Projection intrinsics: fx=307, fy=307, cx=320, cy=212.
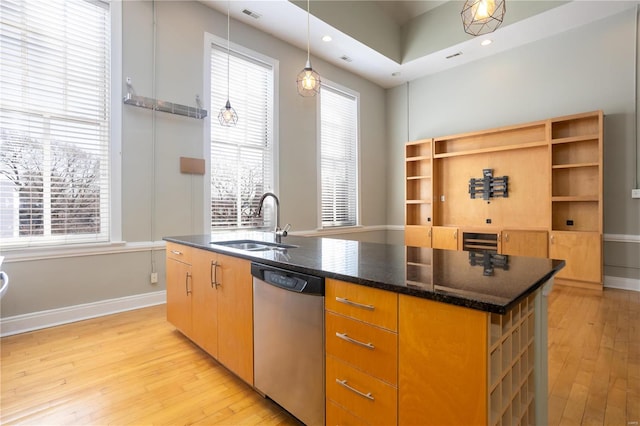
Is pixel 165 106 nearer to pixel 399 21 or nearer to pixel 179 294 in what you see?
pixel 179 294

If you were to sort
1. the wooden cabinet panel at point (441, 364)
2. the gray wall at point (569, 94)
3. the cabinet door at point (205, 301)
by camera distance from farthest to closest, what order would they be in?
1. the gray wall at point (569, 94)
2. the cabinet door at point (205, 301)
3. the wooden cabinet panel at point (441, 364)

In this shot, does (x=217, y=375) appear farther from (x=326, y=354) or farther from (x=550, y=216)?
(x=550, y=216)

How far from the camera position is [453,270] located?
1.31 metres

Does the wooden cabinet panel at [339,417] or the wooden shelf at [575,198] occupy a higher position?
the wooden shelf at [575,198]

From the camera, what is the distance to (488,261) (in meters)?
1.51

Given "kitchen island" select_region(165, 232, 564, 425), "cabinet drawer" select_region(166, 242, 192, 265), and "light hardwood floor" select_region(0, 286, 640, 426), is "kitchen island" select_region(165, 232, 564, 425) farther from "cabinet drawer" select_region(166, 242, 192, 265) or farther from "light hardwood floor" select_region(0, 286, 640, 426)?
"cabinet drawer" select_region(166, 242, 192, 265)

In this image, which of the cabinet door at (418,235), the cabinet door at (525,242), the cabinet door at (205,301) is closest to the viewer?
the cabinet door at (205,301)

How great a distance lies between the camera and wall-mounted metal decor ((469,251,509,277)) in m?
1.32

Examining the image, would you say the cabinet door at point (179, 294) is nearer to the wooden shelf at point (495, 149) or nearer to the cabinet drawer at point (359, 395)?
the cabinet drawer at point (359, 395)

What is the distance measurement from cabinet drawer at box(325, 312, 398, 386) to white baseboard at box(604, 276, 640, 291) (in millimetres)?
4852

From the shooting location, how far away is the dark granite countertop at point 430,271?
958 mm

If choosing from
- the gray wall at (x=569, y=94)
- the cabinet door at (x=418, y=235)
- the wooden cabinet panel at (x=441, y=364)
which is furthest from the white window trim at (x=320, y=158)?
the wooden cabinet panel at (x=441, y=364)

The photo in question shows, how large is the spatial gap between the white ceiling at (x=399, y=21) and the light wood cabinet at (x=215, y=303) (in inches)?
129

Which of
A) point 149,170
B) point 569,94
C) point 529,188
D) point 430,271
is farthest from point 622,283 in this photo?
point 149,170
